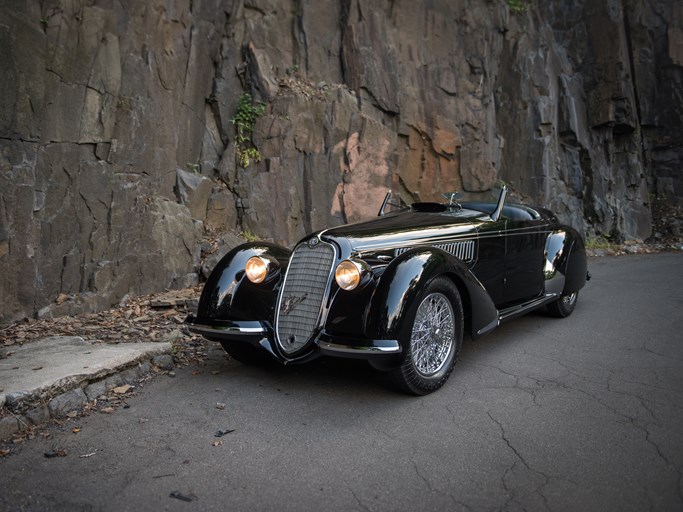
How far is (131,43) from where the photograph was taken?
23.7 feet

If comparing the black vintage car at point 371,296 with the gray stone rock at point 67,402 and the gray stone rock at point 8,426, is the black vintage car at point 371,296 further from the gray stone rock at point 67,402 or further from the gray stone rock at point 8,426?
the gray stone rock at point 8,426

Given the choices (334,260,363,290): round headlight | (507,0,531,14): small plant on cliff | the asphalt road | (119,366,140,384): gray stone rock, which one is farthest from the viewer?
(507,0,531,14): small plant on cliff

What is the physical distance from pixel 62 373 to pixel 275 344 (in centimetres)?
147

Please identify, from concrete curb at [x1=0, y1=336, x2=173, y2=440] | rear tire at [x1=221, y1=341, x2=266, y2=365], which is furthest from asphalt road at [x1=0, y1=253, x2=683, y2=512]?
concrete curb at [x1=0, y1=336, x2=173, y2=440]

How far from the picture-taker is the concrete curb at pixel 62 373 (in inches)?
125

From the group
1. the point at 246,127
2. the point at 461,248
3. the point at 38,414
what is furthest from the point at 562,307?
the point at 246,127

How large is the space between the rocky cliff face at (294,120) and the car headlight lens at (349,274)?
3.64 meters

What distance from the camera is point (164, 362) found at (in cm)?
432

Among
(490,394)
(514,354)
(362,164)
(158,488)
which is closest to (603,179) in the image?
(362,164)

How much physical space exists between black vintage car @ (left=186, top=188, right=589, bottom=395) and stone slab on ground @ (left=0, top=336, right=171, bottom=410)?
1.91 ft

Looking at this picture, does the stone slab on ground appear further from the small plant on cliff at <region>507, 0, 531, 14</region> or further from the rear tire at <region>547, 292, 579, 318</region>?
the small plant on cliff at <region>507, 0, 531, 14</region>

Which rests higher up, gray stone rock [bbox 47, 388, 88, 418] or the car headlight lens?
the car headlight lens

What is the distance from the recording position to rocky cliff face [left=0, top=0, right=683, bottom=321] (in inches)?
229

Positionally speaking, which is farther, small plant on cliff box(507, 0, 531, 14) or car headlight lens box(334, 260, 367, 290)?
small plant on cliff box(507, 0, 531, 14)
